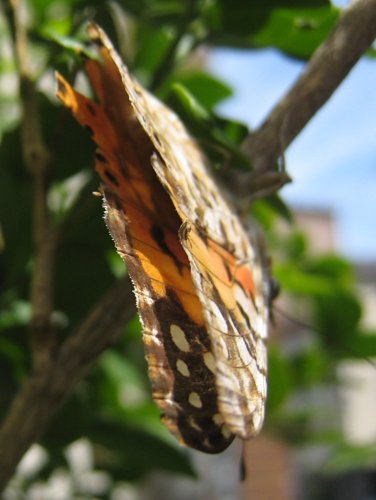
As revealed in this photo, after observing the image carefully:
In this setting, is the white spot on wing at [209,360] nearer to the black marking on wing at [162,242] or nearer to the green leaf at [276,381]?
the black marking on wing at [162,242]

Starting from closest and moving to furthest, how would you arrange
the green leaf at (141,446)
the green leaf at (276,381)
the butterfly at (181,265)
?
the butterfly at (181,265) < the green leaf at (141,446) < the green leaf at (276,381)

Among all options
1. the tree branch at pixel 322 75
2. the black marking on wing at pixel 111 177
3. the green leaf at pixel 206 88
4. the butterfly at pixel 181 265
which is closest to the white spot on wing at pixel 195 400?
the butterfly at pixel 181 265

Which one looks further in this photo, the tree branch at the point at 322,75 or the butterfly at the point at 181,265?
the tree branch at the point at 322,75

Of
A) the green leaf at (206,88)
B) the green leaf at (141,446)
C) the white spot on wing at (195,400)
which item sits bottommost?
the green leaf at (141,446)

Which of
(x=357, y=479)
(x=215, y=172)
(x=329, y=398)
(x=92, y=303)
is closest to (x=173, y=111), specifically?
(x=215, y=172)

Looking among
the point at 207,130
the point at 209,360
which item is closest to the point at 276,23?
the point at 207,130

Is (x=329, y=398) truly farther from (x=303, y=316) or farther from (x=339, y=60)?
(x=339, y=60)

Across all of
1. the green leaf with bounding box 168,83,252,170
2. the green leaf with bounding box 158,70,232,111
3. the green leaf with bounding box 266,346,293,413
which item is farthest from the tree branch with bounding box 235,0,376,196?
the green leaf with bounding box 266,346,293,413
